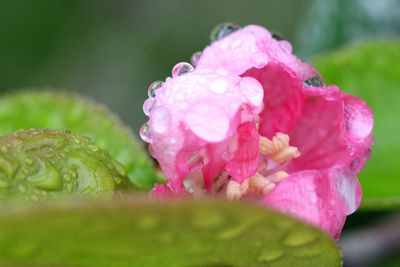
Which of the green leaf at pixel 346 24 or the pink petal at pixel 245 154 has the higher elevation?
the green leaf at pixel 346 24

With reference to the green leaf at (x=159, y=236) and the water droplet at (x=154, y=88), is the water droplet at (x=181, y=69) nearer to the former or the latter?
the water droplet at (x=154, y=88)

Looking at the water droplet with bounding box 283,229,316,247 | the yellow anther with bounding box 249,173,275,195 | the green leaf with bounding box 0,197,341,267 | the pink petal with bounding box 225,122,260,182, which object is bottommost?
the water droplet with bounding box 283,229,316,247

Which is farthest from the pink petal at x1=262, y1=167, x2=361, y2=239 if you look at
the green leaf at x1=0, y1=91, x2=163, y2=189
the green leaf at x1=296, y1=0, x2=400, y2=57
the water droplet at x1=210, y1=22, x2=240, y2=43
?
the green leaf at x1=296, y1=0, x2=400, y2=57

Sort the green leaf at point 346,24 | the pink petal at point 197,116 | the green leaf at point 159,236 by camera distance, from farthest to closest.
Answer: the green leaf at point 346,24 < the pink petal at point 197,116 < the green leaf at point 159,236

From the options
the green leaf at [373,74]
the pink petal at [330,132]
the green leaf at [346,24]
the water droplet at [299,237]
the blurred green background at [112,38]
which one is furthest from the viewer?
the blurred green background at [112,38]

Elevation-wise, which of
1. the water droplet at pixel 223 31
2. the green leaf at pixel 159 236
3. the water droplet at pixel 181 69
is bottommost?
the green leaf at pixel 159 236

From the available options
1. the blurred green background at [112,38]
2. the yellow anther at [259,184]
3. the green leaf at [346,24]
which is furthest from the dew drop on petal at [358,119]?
the blurred green background at [112,38]

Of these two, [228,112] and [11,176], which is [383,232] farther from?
[11,176]

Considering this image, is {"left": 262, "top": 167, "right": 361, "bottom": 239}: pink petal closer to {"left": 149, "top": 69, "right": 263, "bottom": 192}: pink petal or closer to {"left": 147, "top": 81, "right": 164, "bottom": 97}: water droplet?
{"left": 149, "top": 69, "right": 263, "bottom": 192}: pink petal
